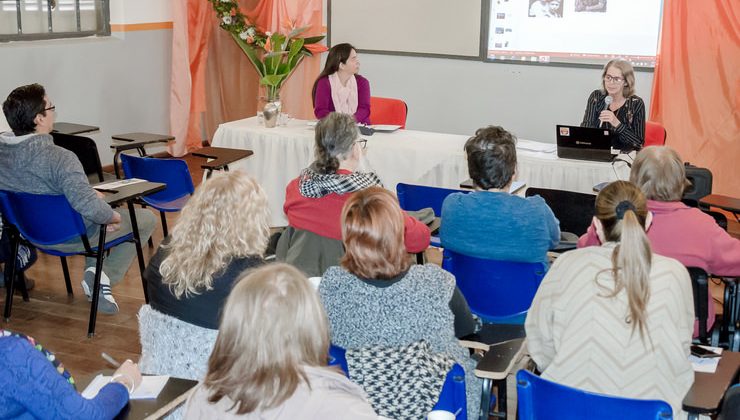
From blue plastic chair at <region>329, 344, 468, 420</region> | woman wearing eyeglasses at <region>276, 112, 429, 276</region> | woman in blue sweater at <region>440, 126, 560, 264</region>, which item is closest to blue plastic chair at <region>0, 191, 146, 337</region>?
woman wearing eyeglasses at <region>276, 112, 429, 276</region>

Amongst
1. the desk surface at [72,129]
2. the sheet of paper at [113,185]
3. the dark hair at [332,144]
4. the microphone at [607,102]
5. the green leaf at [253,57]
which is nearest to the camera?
the dark hair at [332,144]

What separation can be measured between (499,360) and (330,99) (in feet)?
12.1

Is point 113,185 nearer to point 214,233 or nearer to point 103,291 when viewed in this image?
point 103,291

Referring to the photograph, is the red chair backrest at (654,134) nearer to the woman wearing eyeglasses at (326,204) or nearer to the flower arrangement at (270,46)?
the woman wearing eyeglasses at (326,204)

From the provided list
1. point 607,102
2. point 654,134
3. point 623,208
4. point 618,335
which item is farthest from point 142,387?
point 654,134

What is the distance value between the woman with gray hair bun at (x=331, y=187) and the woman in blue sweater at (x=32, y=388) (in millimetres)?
1658

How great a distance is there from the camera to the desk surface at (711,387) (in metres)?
2.12

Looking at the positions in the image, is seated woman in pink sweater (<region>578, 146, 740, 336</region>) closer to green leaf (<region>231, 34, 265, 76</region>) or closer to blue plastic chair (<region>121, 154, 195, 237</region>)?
blue plastic chair (<region>121, 154, 195, 237</region>)

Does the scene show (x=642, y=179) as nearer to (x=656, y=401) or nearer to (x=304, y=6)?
(x=656, y=401)

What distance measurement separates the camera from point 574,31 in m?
6.78

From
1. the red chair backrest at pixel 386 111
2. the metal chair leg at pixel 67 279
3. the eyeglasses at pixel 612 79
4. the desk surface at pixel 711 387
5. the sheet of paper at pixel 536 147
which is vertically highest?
the eyeglasses at pixel 612 79

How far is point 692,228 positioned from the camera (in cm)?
301

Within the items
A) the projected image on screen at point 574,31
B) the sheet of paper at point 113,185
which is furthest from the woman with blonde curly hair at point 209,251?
the projected image on screen at point 574,31

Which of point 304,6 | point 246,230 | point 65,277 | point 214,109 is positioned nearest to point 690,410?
point 246,230
